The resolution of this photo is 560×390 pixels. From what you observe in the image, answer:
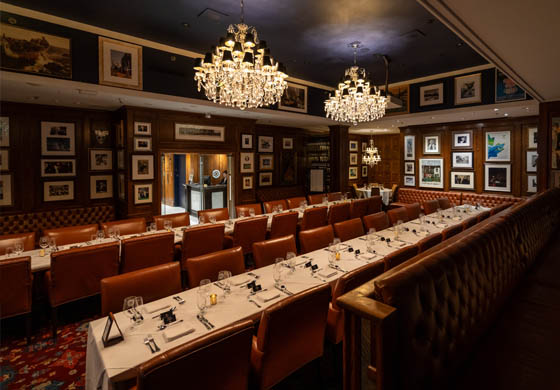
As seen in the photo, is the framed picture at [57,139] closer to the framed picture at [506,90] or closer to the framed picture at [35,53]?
the framed picture at [35,53]

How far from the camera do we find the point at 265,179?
10.3 meters

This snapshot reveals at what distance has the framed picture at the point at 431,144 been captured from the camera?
31.6ft

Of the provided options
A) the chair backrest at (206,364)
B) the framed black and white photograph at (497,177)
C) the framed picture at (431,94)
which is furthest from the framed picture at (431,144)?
the chair backrest at (206,364)

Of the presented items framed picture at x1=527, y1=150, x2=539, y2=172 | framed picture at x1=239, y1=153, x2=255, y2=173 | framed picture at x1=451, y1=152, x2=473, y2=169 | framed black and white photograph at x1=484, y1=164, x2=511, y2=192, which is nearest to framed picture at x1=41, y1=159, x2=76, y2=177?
framed picture at x1=239, y1=153, x2=255, y2=173

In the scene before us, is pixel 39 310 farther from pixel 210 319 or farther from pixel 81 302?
pixel 210 319

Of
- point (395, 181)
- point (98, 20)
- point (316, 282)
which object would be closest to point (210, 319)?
point (316, 282)

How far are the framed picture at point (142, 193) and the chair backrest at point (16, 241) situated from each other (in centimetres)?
260

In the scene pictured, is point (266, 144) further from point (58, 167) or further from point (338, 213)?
point (58, 167)

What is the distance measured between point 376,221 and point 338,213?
3.67ft

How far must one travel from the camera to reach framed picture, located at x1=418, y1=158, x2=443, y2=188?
31.5 feet

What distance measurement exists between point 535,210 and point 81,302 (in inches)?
230

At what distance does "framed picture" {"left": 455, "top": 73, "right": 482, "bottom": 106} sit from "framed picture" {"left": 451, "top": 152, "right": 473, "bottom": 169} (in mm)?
2421

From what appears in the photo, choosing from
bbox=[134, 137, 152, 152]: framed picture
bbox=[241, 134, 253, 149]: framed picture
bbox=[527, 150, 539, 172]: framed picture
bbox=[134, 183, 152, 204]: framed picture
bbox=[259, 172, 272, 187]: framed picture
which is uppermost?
bbox=[241, 134, 253, 149]: framed picture

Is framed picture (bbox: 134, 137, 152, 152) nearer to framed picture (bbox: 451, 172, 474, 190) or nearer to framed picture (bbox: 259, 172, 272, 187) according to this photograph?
framed picture (bbox: 259, 172, 272, 187)
